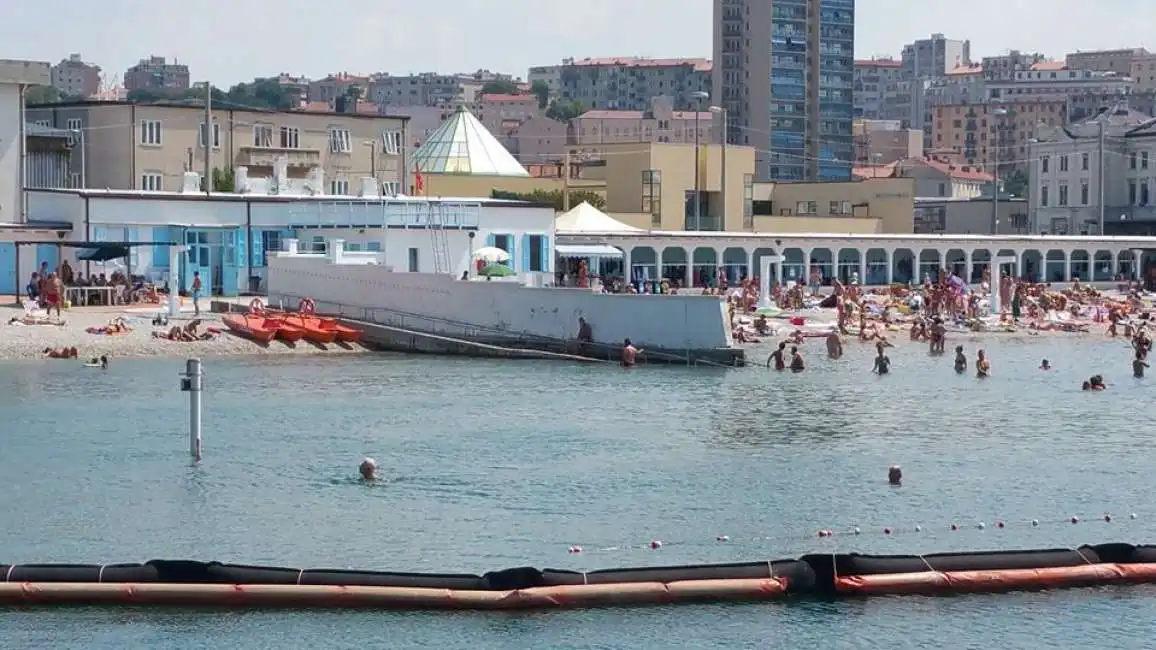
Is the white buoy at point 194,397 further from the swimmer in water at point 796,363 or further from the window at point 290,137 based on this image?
the window at point 290,137

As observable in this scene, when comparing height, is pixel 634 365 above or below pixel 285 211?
below

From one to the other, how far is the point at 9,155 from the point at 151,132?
13642 millimetres

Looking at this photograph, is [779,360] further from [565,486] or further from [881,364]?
[565,486]

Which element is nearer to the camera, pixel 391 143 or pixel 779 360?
pixel 779 360

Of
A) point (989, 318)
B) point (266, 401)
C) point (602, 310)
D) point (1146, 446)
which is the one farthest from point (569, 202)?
point (1146, 446)

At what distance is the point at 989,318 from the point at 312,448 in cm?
4126

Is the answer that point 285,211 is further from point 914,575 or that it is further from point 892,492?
point 914,575

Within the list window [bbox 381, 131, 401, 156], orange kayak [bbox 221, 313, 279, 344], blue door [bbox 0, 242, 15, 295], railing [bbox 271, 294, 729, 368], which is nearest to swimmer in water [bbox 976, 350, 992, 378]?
railing [bbox 271, 294, 729, 368]

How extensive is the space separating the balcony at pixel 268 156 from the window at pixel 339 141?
2334mm

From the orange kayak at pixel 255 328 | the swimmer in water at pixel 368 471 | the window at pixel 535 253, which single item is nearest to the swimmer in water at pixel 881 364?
the orange kayak at pixel 255 328

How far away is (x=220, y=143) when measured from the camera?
84.2 meters

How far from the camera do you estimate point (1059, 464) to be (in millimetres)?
35906

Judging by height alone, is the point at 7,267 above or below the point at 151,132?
below

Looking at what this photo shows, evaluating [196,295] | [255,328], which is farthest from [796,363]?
[196,295]
